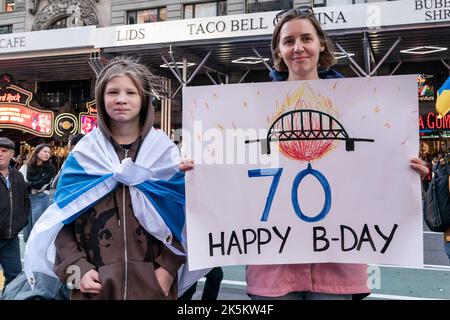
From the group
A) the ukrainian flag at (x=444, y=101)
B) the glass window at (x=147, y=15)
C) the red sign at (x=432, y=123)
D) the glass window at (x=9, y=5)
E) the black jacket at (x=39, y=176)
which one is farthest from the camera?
the glass window at (x=9, y=5)

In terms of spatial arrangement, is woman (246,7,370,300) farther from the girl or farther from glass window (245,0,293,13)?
glass window (245,0,293,13)

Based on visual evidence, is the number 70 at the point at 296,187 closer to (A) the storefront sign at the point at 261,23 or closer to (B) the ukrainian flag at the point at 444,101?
(B) the ukrainian flag at the point at 444,101

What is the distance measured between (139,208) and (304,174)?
2.61 ft

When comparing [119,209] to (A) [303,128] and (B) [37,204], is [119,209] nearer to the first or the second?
(A) [303,128]

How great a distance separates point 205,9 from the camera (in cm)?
2128

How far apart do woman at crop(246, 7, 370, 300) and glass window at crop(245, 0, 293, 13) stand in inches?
704

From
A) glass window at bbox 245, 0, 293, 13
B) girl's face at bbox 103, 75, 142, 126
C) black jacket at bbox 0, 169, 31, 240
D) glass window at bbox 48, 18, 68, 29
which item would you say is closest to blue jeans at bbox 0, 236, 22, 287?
black jacket at bbox 0, 169, 31, 240

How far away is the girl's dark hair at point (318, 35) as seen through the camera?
2098 millimetres

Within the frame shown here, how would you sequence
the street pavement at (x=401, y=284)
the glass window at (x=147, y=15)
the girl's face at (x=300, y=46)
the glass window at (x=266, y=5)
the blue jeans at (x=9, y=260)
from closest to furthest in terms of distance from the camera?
the girl's face at (x=300, y=46) < the blue jeans at (x=9, y=260) < the street pavement at (x=401, y=284) < the glass window at (x=266, y=5) < the glass window at (x=147, y=15)

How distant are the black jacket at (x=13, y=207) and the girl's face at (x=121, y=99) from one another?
324 cm

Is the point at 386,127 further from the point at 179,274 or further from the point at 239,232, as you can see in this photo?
the point at 179,274

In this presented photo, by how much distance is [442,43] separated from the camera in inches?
575

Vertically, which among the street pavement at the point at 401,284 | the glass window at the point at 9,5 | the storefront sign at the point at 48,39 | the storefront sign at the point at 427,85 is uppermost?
the glass window at the point at 9,5

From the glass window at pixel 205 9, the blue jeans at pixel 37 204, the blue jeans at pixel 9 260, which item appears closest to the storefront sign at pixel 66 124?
the blue jeans at pixel 37 204
